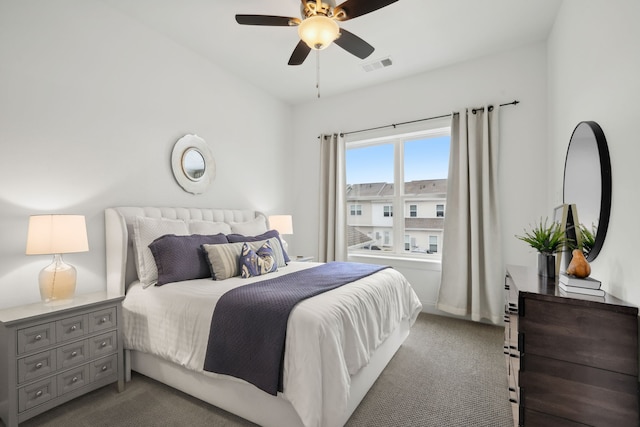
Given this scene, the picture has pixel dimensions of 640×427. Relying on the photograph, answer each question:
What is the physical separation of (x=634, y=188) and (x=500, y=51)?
2693 mm

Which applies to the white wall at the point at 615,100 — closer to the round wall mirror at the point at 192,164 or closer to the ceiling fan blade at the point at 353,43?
the ceiling fan blade at the point at 353,43

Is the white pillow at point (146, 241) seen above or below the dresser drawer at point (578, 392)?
above

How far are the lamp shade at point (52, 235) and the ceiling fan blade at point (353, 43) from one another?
91.1 inches

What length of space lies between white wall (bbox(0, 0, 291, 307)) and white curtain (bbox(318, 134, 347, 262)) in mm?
1464

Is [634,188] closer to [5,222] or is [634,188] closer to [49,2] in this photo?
[5,222]

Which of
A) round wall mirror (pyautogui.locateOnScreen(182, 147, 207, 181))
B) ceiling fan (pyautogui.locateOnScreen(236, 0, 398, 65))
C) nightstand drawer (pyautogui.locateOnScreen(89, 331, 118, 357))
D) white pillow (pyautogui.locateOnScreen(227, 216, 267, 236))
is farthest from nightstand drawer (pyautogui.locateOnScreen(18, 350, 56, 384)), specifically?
ceiling fan (pyautogui.locateOnScreen(236, 0, 398, 65))

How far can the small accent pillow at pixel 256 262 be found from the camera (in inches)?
99.4

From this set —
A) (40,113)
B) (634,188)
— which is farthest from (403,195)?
(40,113)

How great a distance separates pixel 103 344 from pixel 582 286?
2865mm

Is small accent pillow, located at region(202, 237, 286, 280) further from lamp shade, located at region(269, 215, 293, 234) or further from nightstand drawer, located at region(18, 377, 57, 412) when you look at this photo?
lamp shade, located at region(269, 215, 293, 234)

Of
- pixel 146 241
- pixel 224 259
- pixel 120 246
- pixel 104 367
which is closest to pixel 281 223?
pixel 224 259

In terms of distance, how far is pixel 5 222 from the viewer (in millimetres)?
2041

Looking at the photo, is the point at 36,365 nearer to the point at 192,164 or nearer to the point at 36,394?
the point at 36,394

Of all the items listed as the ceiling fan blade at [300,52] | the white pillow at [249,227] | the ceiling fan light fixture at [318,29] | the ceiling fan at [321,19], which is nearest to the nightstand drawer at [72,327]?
the white pillow at [249,227]
